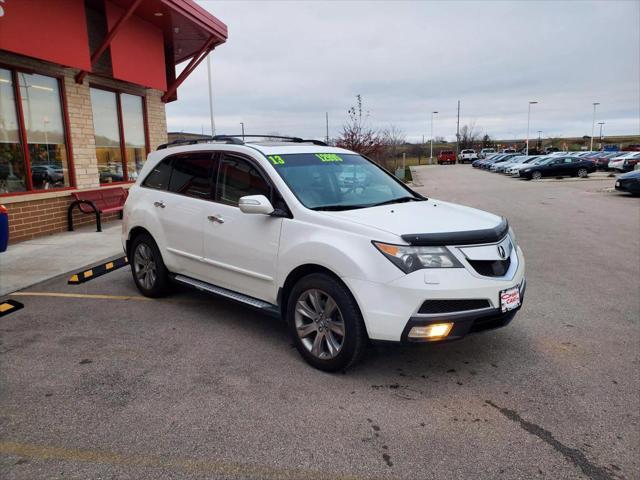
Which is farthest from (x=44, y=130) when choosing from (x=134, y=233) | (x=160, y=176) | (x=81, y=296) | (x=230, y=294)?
(x=230, y=294)

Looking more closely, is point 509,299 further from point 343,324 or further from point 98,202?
point 98,202

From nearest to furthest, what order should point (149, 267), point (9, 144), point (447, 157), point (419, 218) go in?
point (419, 218), point (149, 267), point (9, 144), point (447, 157)

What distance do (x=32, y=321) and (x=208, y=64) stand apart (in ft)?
53.6

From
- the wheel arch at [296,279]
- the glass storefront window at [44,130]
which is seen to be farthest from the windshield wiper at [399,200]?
the glass storefront window at [44,130]

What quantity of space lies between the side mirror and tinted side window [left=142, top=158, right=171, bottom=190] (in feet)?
5.88

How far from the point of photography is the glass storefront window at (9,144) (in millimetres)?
9375

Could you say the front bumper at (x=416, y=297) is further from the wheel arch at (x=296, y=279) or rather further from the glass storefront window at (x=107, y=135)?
the glass storefront window at (x=107, y=135)

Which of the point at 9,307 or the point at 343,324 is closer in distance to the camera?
the point at 343,324

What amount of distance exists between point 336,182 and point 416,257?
148cm

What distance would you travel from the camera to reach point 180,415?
3.26m

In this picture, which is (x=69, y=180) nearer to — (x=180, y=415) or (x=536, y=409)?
(x=180, y=415)

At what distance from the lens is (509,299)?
3.70m

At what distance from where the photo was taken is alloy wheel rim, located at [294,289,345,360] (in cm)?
372

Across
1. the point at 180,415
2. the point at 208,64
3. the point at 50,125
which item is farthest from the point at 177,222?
the point at 208,64
